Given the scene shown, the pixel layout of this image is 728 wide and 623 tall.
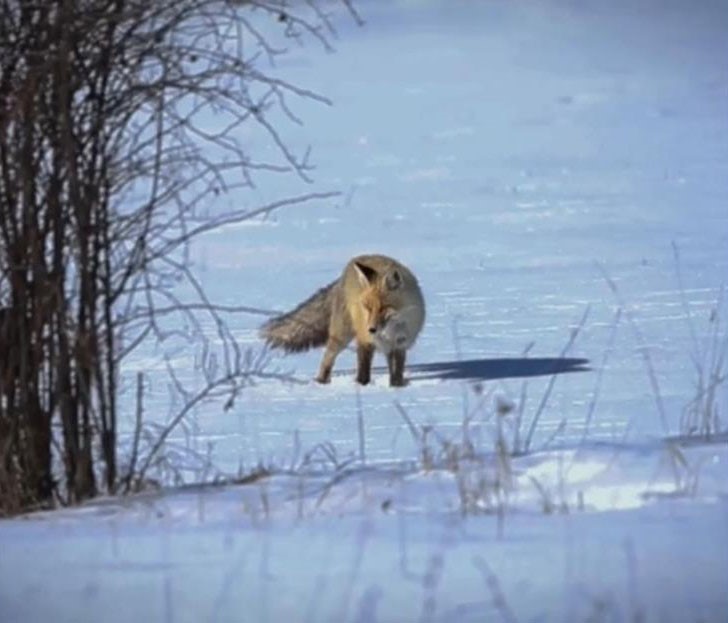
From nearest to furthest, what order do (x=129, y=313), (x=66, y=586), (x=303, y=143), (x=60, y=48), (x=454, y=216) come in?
(x=66, y=586) < (x=60, y=48) < (x=129, y=313) < (x=454, y=216) < (x=303, y=143)

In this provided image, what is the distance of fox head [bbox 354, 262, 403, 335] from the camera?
507 inches

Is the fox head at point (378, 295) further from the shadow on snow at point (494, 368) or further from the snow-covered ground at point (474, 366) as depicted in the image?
the snow-covered ground at point (474, 366)

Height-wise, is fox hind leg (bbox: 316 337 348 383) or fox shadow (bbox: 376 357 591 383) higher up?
fox hind leg (bbox: 316 337 348 383)

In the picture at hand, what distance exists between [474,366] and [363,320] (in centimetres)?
72

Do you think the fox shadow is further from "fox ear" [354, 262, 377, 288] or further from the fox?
"fox ear" [354, 262, 377, 288]

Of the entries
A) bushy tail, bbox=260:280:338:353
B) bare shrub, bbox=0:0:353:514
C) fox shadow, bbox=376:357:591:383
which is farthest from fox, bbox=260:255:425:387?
bare shrub, bbox=0:0:353:514

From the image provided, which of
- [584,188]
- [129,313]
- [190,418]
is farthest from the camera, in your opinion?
[584,188]

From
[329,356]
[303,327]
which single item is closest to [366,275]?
[329,356]

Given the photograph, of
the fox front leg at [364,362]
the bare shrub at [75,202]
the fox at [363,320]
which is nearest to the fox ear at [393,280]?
the fox at [363,320]

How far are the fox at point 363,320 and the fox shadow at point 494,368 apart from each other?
0.17 m

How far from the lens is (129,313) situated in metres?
8.16

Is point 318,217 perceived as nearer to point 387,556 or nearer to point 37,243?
point 37,243

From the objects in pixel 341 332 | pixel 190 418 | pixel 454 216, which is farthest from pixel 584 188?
pixel 190 418

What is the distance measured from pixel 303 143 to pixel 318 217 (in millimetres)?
3424
